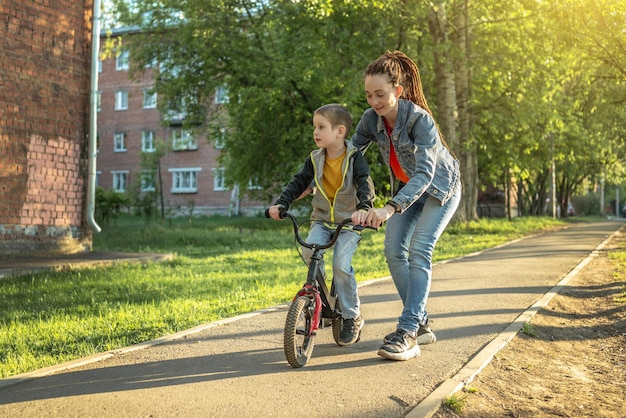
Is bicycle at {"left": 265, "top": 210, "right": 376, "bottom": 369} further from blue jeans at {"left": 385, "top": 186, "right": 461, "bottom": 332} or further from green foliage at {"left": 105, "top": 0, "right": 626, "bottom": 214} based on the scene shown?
green foliage at {"left": 105, "top": 0, "right": 626, "bottom": 214}

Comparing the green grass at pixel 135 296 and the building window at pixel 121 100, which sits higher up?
the building window at pixel 121 100

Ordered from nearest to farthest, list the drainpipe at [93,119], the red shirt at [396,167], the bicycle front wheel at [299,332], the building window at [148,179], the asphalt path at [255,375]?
the asphalt path at [255,375] < the bicycle front wheel at [299,332] < the red shirt at [396,167] < the drainpipe at [93,119] < the building window at [148,179]

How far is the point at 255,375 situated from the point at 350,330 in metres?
0.94

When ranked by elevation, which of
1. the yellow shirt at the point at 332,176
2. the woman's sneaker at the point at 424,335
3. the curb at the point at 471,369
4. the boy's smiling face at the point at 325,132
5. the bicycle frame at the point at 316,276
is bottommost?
the curb at the point at 471,369

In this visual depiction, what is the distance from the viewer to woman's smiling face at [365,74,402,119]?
15.8 ft

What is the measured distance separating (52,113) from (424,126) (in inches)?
329

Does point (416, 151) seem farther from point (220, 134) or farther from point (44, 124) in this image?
point (220, 134)

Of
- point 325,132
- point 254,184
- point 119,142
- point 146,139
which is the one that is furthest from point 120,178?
point 325,132

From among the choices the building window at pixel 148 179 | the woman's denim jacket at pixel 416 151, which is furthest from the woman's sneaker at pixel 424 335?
the building window at pixel 148 179

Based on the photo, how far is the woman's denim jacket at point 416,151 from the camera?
4773mm

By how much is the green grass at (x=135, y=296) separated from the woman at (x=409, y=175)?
210 cm

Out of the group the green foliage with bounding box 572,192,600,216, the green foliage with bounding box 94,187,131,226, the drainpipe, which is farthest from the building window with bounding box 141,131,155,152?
the green foliage with bounding box 572,192,600,216

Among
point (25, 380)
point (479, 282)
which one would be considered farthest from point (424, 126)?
point (479, 282)

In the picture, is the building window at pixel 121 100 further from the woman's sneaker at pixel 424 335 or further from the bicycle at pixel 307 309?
the bicycle at pixel 307 309
